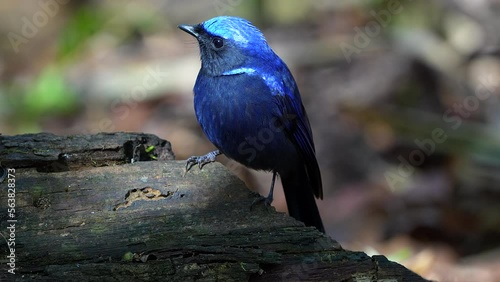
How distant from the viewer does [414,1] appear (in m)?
8.52

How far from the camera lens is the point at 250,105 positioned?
4.29m

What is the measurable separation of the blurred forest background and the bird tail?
3.23ft

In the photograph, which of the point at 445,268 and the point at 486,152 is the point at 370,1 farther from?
the point at 445,268

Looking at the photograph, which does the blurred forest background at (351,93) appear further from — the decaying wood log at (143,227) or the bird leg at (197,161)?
the decaying wood log at (143,227)

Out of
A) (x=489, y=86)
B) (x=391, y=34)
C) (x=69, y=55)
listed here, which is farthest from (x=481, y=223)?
(x=69, y=55)

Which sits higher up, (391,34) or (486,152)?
(391,34)

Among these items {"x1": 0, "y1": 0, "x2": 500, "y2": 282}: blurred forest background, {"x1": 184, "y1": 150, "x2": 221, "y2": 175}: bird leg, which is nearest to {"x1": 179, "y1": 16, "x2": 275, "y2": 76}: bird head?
Answer: {"x1": 184, "y1": 150, "x2": 221, "y2": 175}: bird leg

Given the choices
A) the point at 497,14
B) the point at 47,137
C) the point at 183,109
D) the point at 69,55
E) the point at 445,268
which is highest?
the point at 497,14

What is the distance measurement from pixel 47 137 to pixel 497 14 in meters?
6.30

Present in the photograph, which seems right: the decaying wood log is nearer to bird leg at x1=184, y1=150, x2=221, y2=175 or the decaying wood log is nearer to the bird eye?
bird leg at x1=184, y1=150, x2=221, y2=175

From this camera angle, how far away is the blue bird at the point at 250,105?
4.29 meters

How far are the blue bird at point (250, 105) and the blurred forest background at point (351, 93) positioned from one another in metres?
1.32

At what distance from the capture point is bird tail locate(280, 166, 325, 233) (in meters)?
4.70

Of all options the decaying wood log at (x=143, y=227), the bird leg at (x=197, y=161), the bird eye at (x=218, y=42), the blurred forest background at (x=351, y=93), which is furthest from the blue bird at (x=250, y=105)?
the blurred forest background at (x=351, y=93)
